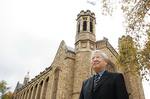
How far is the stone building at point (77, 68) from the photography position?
77.4ft

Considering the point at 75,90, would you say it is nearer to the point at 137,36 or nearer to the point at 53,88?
the point at 53,88

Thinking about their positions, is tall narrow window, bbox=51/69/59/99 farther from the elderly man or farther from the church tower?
the elderly man

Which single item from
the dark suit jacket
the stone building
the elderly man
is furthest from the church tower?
the dark suit jacket

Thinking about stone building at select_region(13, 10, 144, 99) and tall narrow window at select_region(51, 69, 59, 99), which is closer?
stone building at select_region(13, 10, 144, 99)

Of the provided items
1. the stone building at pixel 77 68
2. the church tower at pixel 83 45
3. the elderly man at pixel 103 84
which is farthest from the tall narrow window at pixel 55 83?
the elderly man at pixel 103 84

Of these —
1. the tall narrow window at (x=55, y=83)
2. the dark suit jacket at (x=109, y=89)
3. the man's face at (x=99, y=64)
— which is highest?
the tall narrow window at (x=55, y=83)

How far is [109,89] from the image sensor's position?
10.8 ft

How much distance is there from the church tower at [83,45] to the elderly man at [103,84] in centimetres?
Result: 1957

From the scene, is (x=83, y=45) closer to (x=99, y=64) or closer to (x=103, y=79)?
(x=99, y=64)

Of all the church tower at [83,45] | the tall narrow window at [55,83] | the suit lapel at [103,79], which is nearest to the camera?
the suit lapel at [103,79]

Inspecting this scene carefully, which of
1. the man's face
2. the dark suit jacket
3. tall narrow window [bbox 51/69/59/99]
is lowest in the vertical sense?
the dark suit jacket

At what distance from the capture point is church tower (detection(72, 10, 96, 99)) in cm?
2351

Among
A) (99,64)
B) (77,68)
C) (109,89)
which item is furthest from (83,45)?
(109,89)

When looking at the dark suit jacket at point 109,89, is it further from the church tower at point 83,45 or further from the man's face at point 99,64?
the church tower at point 83,45
